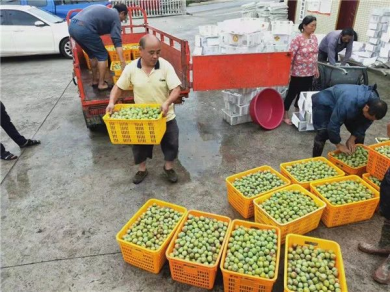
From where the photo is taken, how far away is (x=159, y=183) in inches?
172

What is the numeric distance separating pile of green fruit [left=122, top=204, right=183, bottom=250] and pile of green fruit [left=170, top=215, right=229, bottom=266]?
6.2 inches

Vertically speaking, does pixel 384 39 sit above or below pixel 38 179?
above

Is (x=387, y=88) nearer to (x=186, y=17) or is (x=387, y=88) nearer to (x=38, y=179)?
(x=38, y=179)

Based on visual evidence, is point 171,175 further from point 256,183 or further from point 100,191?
point 256,183

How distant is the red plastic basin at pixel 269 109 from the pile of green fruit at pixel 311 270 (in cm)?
320

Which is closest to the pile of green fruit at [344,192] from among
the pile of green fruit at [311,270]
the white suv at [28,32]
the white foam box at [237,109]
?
the pile of green fruit at [311,270]

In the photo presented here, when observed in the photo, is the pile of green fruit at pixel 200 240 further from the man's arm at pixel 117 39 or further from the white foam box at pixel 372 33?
the white foam box at pixel 372 33

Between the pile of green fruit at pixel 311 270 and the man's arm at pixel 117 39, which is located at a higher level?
the man's arm at pixel 117 39

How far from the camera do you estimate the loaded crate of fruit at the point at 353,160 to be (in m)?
3.99

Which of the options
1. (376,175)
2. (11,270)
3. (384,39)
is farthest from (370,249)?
(384,39)

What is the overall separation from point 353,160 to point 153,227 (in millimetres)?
2803

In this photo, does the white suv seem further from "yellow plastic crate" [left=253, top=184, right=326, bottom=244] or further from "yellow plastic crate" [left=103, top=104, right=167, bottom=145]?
"yellow plastic crate" [left=253, top=184, right=326, bottom=244]

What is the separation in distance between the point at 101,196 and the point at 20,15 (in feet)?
30.5

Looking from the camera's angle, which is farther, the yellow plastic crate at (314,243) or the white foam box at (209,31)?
the white foam box at (209,31)
